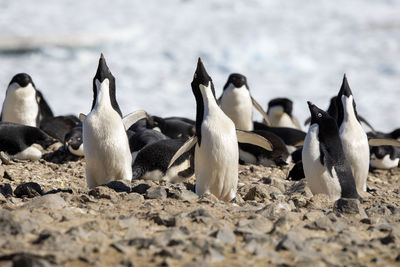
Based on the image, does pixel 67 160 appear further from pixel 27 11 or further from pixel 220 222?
pixel 27 11

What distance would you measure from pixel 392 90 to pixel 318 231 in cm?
1899

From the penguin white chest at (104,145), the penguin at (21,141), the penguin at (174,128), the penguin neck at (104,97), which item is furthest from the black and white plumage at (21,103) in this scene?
the penguin white chest at (104,145)

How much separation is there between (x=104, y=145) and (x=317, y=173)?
1.67 m

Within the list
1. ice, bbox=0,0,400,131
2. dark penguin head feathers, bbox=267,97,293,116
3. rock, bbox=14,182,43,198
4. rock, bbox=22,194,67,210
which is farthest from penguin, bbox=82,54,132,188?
ice, bbox=0,0,400,131

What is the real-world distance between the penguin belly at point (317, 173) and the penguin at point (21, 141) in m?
3.06

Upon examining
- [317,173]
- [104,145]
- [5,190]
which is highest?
[104,145]

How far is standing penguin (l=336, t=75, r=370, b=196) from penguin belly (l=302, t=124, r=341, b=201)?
2.53 ft

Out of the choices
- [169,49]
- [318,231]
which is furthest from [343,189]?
[169,49]

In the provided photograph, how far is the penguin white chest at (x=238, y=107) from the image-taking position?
28.8 feet

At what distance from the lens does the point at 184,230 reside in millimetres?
3553

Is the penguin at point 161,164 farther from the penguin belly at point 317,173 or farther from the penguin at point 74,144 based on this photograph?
the penguin belly at point 317,173

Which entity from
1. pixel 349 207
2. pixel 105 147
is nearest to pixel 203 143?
pixel 105 147

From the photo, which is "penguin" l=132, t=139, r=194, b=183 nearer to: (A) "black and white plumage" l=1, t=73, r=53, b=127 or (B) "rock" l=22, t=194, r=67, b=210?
(B) "rock" l=22, t=194, r=67, b=210

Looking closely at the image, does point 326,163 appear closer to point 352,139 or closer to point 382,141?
point 352,139
